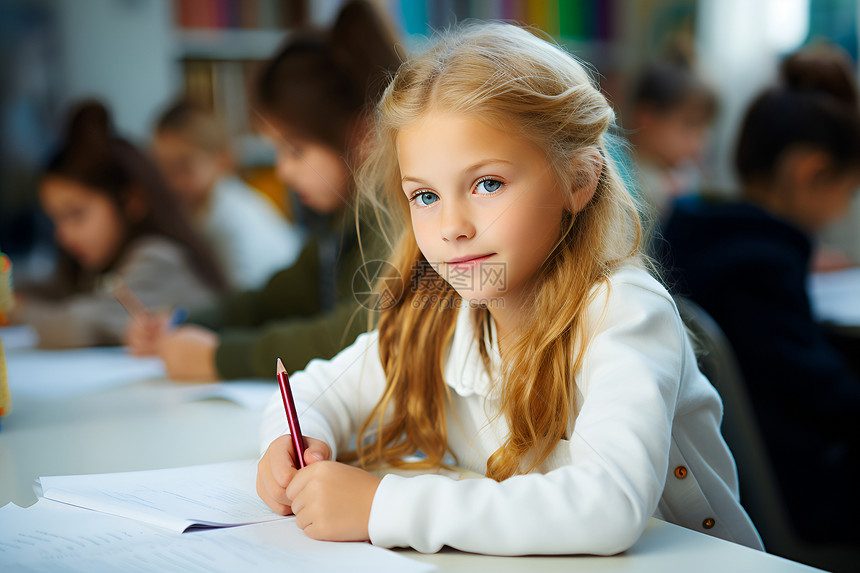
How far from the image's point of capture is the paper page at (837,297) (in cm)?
154

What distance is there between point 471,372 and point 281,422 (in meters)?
0.17

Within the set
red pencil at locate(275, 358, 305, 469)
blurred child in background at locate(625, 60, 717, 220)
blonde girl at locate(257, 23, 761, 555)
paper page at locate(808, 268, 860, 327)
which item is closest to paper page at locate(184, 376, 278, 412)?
blonde girl at locate(257, 23, 761, 555)

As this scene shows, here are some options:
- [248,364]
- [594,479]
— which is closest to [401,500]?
[594,479]

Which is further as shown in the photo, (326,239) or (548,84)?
(326,239)

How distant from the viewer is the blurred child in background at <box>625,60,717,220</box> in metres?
A: 2.75

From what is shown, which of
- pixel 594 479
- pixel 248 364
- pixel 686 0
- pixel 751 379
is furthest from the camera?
pixel 686 0

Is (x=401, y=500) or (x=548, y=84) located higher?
(x=548, y=84)

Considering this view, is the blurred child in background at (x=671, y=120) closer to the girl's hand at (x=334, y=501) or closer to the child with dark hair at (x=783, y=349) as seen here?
the child with dark hair at (x=783, y=349)

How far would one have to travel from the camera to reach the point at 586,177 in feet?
2.01

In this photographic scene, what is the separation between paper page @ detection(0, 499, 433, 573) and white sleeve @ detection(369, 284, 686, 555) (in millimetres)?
27

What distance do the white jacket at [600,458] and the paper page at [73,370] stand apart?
21.0 inches

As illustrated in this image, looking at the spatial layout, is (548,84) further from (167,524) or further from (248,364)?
(248,364)

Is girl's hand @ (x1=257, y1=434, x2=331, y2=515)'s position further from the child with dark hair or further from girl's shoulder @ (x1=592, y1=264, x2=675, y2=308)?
the child with dark hair

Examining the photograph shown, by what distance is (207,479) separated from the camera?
25.6 inches
